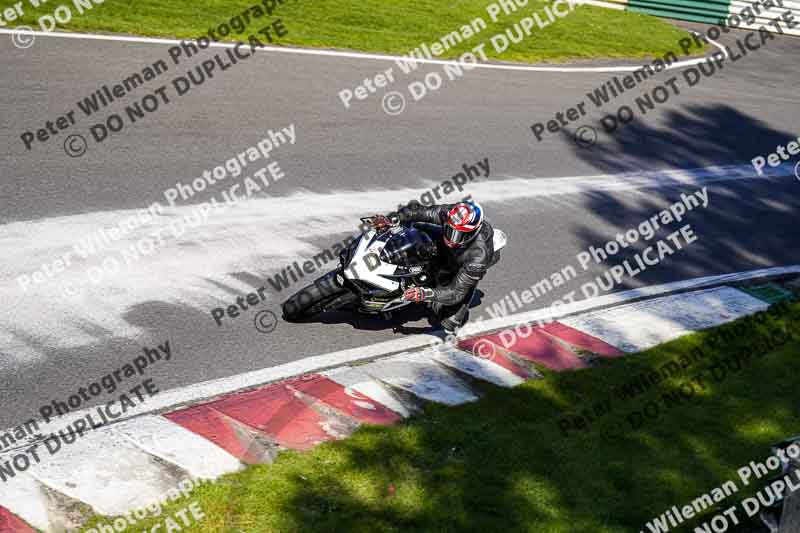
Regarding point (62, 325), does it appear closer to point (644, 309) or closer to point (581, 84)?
point (644, 309)

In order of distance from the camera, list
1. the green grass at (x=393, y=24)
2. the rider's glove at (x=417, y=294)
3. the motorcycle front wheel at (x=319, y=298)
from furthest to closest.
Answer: the green grass at (x=393, y=24) < the motorcycle front wheel at (x=319, y=298) < the rider's glove at (x=417, y=294)

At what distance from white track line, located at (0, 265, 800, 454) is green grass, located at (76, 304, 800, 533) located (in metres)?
1.20

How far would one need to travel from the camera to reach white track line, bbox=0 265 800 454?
748cm

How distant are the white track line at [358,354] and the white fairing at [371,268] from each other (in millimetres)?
757

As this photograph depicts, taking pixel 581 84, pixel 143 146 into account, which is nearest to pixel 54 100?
pixel 143 146

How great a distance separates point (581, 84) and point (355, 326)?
12.2 metres

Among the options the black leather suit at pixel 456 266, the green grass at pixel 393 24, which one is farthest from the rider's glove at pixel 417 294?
the green grass at pixel 393 24

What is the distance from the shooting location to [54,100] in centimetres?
1352
